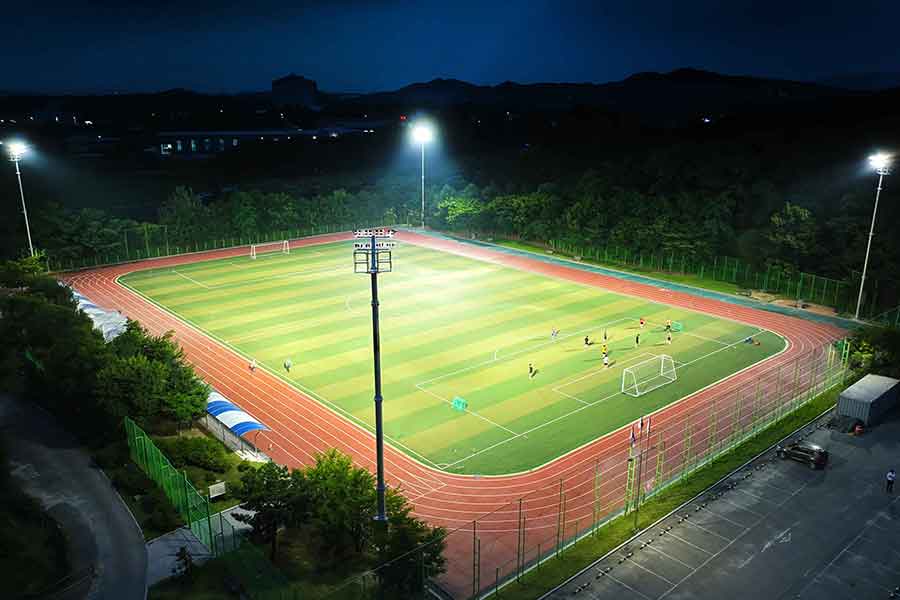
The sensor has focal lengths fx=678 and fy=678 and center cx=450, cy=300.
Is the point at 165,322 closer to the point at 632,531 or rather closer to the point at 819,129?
the point at 632,531

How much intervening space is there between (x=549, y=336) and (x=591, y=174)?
38.5 metres

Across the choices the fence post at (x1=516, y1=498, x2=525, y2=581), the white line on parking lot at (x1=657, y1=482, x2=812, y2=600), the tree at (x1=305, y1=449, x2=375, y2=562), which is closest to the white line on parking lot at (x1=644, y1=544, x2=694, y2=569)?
the white line on parking lot at (x1=657, y1=482, x2=812, y2=600)

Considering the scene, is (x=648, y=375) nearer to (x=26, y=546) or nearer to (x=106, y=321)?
(x=26, y=546)

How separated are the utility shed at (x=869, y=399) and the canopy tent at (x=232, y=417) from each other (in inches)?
976

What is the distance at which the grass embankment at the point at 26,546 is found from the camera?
714 inches

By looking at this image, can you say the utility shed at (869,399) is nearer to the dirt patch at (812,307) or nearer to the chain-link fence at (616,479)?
the chain-link fence at (616,479)

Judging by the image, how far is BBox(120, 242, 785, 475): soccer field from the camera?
3014cm

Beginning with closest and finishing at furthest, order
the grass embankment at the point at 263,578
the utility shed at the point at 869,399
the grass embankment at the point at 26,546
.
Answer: the grass embankment at the point at 26,546 → the grass embankment at the point at 263,578 → the utility shed at the point at 869,399

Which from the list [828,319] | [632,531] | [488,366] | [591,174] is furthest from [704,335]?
[591,174]

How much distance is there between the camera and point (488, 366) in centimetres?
3716

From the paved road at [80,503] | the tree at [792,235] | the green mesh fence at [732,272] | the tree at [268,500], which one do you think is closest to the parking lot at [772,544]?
the tree at [268,500]

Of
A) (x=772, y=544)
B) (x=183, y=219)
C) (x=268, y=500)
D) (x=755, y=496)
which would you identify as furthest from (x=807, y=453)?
(x=183, y=219)

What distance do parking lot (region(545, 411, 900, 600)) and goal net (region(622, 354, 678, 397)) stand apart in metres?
8.22

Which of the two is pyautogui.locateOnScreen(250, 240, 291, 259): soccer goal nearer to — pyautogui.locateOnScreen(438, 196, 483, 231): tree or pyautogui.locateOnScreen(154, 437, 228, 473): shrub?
pyautogui.locateOnScreen(438, 196, 483, 231): tree
